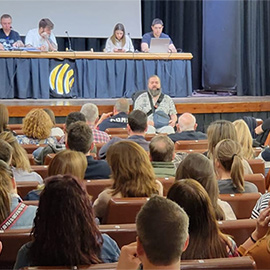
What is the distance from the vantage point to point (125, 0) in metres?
10.9

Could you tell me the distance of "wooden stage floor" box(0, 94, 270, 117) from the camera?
26.5 feet

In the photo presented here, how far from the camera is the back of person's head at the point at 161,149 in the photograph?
12.9 ft

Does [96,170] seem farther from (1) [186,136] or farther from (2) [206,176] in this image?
(1) [186,136]

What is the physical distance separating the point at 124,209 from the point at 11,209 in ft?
1.94

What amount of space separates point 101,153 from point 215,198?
195cm

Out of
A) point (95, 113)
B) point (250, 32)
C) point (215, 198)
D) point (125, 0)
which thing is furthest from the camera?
point (125, 0)

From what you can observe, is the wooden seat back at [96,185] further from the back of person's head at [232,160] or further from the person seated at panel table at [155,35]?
the person seated at panel table at [155,35]

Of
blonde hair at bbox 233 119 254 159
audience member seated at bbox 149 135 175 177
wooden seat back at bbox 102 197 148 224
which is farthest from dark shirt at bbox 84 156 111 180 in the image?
blonde hair at bbox 233 119 254 159

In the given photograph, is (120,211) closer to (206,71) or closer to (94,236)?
(94,236)

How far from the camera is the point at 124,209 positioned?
304 centimetres

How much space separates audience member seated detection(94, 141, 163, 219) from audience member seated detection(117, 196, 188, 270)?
140cm

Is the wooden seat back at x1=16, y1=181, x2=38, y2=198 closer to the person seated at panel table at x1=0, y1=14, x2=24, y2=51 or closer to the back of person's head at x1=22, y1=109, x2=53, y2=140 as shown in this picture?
the back of person's head at x1=22, y1=109, x2=53, y2=140

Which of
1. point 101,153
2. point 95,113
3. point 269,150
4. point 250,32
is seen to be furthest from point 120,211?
point 250,32

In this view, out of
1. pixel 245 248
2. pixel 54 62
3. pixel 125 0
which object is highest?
pixel 125 0
